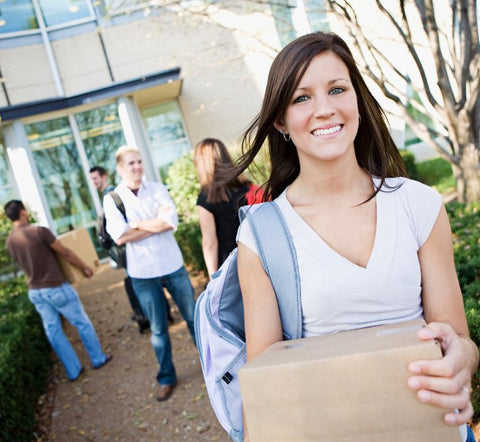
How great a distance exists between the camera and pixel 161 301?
4.68 meters

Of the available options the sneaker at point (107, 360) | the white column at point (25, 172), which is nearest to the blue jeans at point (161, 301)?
the sneaker at point (107, 360)

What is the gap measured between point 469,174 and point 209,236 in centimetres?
403

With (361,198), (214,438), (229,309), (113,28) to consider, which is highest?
(113,28)

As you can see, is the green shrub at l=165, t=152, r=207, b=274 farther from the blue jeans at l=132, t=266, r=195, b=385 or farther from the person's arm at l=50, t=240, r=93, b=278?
the blue jeans at l=132, t=266, r=195, b=385

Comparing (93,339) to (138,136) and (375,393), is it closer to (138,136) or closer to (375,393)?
(375,393)

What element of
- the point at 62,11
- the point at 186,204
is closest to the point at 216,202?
the point at 186,204

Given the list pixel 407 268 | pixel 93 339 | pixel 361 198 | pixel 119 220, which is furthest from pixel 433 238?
pixel 93 339

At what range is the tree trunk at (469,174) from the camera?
658 cm

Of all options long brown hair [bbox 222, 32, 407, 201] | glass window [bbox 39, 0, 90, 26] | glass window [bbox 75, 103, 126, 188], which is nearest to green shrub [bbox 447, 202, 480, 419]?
long brown hair [bbox 222, 32, 407, 201]

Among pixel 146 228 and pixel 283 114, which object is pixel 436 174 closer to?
pixel 146 228

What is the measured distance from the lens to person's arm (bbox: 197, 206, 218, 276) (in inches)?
167

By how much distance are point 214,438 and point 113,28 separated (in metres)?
11.4

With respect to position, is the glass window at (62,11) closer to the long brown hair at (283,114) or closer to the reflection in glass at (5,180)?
the reflection in glass at (5,180)

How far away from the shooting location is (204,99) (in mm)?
13656
